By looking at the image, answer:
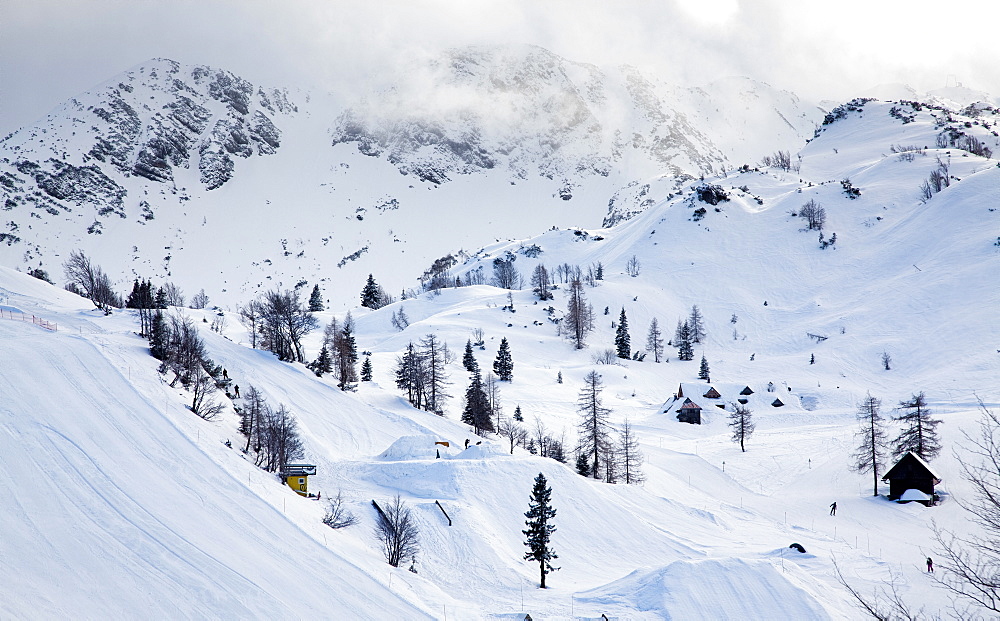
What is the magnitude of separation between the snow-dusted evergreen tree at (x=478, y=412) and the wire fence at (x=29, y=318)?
33465mm

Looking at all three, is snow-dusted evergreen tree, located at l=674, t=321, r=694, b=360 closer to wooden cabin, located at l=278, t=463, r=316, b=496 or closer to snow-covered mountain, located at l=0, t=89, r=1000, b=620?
snow-covered mountain, located at l=0, t=89, r=1000, b=620

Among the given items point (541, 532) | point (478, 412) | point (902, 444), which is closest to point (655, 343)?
point (478, 412)

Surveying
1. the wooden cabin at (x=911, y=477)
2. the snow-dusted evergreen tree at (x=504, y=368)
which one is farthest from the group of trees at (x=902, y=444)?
the snow-dusted evergreen tree at (x=504, y=368)

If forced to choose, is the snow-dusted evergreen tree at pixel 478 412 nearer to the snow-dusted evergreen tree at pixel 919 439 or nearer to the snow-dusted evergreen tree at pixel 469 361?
the snow-dusted evergreen tree at pixel 469 361

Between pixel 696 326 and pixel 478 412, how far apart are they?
67549 millimetres

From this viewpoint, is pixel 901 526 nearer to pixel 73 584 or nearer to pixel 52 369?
pixel 73 584

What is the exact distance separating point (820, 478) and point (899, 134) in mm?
181839

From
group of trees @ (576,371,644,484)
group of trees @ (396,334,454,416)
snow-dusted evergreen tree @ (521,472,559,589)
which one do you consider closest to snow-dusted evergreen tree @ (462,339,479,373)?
group of trees @ (396,334,454,416)

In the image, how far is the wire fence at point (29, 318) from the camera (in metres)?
44.9

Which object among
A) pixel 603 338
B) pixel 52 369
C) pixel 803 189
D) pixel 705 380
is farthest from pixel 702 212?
pixel 52 369

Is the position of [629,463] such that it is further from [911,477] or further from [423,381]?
[423,381]

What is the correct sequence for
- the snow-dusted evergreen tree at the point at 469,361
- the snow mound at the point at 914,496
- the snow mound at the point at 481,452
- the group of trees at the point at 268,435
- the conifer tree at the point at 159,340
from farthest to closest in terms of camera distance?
the snow-dusted evergreen tree at the point at 469,361 < the conifer tree at the point at 159,340 < the snow mound at the point at 914,496 < the snow mound at the point at 481,452 < the group of trees at the point at 268,435

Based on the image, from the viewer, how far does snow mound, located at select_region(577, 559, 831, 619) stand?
2414 cm

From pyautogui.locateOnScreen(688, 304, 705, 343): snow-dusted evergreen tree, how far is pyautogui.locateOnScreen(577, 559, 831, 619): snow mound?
86.3 meters
